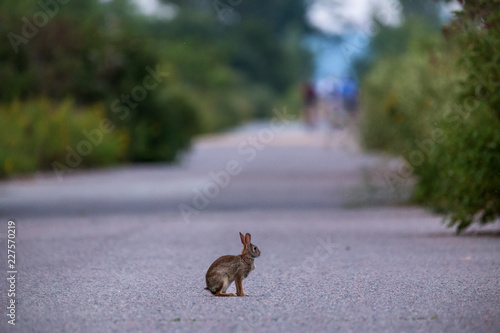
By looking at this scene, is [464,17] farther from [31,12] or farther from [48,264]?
[31,12]

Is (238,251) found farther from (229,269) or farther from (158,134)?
(158,134)

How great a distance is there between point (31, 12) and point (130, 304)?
24.0 metres

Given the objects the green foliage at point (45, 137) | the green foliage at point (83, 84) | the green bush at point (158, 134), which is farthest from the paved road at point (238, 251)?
the green bush at point (158, 134)

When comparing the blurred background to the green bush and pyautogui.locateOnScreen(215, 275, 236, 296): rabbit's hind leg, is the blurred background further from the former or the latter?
pyautogui.locateOnScreen(215, 275, 236, 296): rabbit's hind leg

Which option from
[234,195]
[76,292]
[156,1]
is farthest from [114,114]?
[156,1]

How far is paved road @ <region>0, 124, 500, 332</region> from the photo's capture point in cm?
718

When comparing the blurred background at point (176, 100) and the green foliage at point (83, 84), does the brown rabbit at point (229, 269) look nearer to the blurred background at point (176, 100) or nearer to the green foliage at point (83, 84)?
the blurred background at point (176, 100)

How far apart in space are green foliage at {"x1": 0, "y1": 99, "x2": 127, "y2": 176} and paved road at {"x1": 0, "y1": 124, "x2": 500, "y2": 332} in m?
1.39

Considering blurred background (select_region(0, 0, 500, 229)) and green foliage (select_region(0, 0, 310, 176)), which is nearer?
blurred background (select_region(0, 0, 500, 229))

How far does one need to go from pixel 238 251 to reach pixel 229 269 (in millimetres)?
3616

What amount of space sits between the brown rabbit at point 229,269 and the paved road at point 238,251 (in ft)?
0.45

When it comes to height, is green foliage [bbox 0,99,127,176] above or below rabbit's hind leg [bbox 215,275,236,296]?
Answer: above

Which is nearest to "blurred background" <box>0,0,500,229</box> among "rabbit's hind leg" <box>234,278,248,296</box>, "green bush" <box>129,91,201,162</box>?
"green bush" <box>129,91,201,162</box>

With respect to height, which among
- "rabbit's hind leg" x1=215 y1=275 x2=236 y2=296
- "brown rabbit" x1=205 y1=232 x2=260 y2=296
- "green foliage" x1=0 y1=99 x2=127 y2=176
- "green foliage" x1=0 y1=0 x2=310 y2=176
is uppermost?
"green foliage" x1=0 y1=0 x2=310 y2=176
